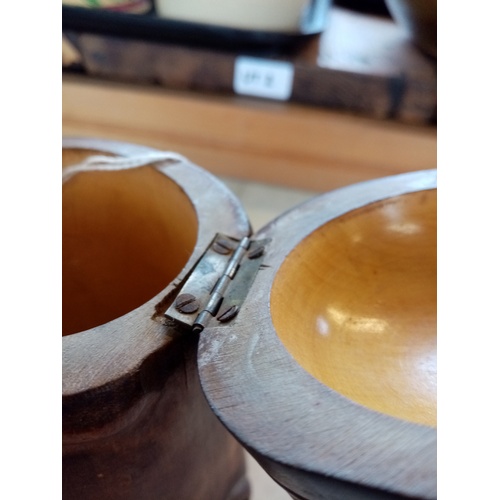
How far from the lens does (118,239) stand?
1.93 feet

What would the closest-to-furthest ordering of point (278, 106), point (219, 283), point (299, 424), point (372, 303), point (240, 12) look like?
point (299, 424) → point (219, 283) → point (372, 303) → point (240, 12) → point (278, 106)

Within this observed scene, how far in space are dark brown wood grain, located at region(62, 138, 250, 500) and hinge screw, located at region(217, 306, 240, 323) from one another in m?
0.02

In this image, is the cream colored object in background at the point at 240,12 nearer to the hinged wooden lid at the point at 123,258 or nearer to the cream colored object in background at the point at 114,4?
the cream colored object in background at the point at 114,4

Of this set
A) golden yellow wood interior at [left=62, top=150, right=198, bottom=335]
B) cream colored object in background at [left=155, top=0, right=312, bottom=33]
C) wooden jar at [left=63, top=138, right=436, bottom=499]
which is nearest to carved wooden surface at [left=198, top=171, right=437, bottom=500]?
wooden jar at [left=63, top=138, right=436, bottom=499]

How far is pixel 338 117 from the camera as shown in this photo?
0.91 m

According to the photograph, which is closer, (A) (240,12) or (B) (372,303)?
(B) (372,303)

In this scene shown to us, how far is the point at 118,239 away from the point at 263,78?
44cm

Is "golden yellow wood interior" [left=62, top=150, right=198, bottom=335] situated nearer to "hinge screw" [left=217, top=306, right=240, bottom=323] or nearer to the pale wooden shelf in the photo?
"hinge screw" [left=217, top=306, right=240, bottom=323]

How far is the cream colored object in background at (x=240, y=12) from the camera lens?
2.68 ft

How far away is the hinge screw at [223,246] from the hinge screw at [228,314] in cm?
6

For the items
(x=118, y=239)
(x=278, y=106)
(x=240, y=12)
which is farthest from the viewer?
(x=278, y=106)

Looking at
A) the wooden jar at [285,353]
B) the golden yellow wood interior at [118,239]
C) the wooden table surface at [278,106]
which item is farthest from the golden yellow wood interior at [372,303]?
the wooden table surface at [278,106]

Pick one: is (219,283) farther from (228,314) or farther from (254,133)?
(254,133)

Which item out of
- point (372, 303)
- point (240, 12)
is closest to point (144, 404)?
point (372, 303)
